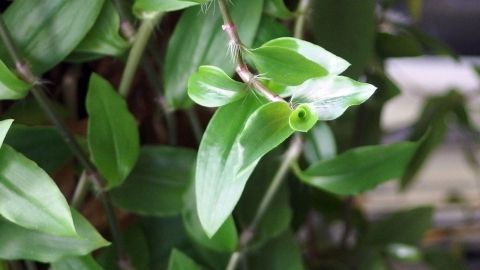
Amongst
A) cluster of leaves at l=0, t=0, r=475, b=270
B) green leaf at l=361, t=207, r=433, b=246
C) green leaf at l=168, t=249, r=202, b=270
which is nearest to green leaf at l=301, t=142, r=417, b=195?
cluster of leaves at l=0, t=0, r=475, b=270

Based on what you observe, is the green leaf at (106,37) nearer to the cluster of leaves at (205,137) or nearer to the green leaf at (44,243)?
the cluster of leaves at (205,137)

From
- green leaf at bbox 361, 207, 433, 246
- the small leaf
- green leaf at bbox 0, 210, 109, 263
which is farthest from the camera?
green leaf at bbox 361, 207, 433, 246

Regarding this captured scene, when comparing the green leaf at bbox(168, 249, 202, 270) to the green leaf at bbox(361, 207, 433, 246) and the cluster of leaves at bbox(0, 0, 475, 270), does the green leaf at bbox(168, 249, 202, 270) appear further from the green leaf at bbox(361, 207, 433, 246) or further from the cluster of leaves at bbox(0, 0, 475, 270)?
the green leaf at bbox(361, 207, 433, 246)

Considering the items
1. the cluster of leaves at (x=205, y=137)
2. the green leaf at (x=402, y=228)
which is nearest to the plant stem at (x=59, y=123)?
the cluster of leaves at (x=205, y=137)

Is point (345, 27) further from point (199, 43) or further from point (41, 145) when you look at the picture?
point (41, 145)

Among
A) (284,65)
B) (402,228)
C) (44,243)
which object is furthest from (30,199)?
(402,228)

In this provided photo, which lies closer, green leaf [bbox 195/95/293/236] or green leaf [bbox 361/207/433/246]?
green leaf [bbox 195/95/293/236]
